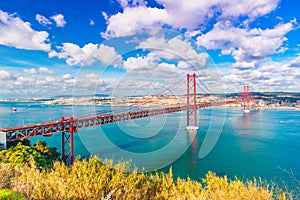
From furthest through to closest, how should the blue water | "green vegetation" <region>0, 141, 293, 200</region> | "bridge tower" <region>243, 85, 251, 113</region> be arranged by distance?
"bridge tower" <region>243, 85, 251, 113</region>
the blue water
"green vegetation" <region>0, 141, 293, 200</region>

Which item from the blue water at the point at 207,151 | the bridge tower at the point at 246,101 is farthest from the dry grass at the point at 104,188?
the bridge tower at the point at 246,101

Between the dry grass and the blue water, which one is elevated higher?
the dry grass

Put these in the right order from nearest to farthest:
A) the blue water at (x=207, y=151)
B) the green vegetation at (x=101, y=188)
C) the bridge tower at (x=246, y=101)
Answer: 1. the green vegetation at (x=101, y=188)
2. the blue water at (x=207, y=151)
3. the bridge tower at (x=246, y=101)

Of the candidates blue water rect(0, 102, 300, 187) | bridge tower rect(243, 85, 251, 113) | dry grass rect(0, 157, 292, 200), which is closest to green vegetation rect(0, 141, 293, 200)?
dry grass rect(0, 157, 292, 200)

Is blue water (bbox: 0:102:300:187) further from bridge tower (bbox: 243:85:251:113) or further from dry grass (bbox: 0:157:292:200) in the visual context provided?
bridge tower (bbox: 243:85:251:113)

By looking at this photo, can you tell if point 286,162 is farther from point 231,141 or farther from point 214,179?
point 214,179

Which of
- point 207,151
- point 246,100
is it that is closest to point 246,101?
point 246,100

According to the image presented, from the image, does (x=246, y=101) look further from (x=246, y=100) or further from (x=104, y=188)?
(x=104, y=188)

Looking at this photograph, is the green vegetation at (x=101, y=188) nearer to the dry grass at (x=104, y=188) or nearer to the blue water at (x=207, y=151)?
the dry grass at (x=104, y=188)

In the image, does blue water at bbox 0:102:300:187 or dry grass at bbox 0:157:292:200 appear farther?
blue water at bbox 0:102:300:187

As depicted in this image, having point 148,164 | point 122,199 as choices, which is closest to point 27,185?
point 122,199

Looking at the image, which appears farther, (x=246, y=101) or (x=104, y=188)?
(x=246, y=101)
